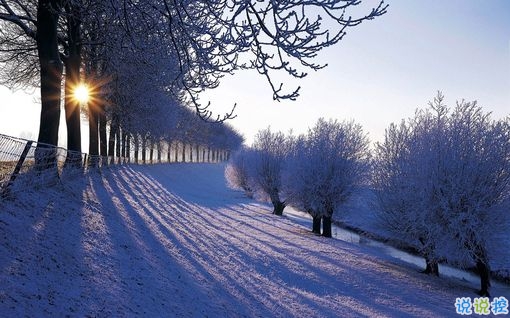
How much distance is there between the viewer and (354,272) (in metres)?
15.3

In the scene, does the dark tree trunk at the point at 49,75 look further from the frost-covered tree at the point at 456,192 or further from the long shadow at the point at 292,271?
the frost-covered tree at the point at 456,192

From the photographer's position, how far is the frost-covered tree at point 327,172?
25594mm

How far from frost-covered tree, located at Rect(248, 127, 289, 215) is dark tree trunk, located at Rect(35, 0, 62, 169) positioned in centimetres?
2274

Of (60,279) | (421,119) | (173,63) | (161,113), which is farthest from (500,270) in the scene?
(161,113)

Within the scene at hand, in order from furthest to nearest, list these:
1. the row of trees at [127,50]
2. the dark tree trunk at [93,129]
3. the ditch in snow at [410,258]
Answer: the dark tree trunk at [93,129]
the ditch in snow at [410,258]
the row of trees at [127,50]

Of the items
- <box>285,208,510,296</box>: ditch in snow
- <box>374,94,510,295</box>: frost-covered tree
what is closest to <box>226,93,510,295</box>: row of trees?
<box>374,94,510,295</box>: frost-covered tree

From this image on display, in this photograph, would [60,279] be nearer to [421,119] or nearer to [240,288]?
[240,288]

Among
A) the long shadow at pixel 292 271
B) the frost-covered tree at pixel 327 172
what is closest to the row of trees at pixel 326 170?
the frost-covered tree at pixel 327 172

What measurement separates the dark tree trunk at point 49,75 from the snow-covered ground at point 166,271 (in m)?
1.62

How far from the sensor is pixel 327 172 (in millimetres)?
26172

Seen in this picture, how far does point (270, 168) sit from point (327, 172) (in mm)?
11105

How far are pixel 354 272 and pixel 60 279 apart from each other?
1149cm

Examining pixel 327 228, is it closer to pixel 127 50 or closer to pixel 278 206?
pixel 278 206

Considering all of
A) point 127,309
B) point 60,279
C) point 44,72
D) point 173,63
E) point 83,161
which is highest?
point 173,63
